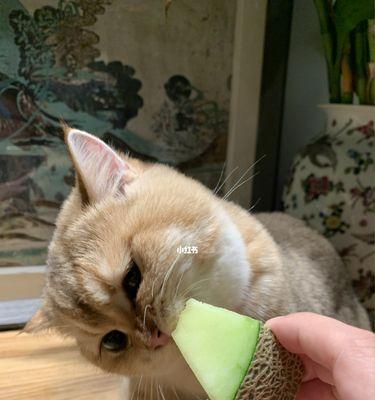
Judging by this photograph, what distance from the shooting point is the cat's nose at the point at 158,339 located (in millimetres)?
862

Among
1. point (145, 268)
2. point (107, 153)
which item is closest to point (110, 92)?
point (107, 153)

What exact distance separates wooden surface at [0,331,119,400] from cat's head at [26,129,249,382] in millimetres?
154

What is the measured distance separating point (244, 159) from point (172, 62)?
1.49ft

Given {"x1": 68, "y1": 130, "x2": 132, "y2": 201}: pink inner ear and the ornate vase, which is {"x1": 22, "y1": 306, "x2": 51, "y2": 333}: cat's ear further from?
the ornate vase

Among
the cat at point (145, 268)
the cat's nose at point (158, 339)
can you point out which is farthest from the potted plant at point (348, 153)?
the cat's nose at point (158, 339)

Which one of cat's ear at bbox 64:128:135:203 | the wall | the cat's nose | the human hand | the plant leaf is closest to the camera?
the human hand

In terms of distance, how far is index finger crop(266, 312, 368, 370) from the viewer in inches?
25.6

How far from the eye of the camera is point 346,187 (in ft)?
5.05

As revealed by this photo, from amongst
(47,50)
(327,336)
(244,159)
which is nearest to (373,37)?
(244,159)

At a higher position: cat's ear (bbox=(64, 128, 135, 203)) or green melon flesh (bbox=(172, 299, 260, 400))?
cat's ear (bbox=(64, 128, 135, 203))

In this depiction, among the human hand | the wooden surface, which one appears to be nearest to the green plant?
the human hand

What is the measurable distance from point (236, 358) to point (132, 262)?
301 mm

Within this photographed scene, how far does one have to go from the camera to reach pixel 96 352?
1021 millimetres

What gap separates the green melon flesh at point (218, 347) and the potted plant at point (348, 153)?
3.08 feet
